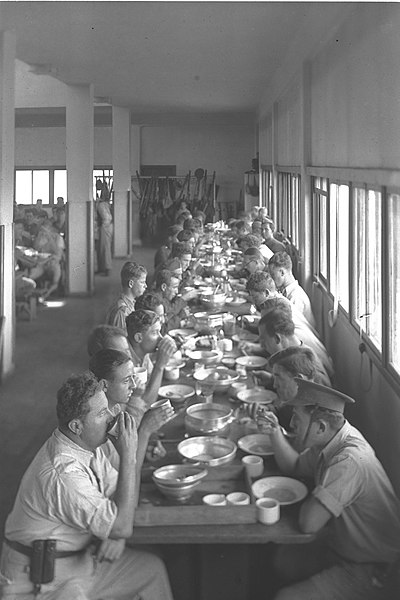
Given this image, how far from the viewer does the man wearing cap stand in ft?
9.19

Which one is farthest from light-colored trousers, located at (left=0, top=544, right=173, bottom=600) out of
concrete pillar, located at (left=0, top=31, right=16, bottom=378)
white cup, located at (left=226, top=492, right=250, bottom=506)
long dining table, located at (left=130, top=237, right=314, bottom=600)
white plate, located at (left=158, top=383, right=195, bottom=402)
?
concrete pillar, located at (left=0, top=31, right=16, bottom=378)

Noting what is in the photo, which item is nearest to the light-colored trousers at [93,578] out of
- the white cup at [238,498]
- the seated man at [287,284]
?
the white cup at [238,498]

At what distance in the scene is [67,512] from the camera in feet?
8.82

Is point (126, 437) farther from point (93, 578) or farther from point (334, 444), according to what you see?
point (334, 444)

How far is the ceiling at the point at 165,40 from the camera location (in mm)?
7113

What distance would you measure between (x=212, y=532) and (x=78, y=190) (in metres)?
10.8

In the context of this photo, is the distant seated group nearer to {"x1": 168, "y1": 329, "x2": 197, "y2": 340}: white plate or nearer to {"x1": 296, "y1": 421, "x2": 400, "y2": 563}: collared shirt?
{"x1": 168, "y1": 329, "x2": 197, "y2": 340}: white plate

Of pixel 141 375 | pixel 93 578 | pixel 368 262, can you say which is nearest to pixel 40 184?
pixel 368 262

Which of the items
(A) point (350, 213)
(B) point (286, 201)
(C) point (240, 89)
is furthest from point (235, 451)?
(C) point (240, 89)

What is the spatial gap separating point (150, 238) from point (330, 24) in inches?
652

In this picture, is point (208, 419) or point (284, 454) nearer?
point (284, 454)

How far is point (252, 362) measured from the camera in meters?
5.16

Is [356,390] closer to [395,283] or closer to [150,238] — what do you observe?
[395,283]

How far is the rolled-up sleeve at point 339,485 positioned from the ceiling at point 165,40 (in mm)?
3816
